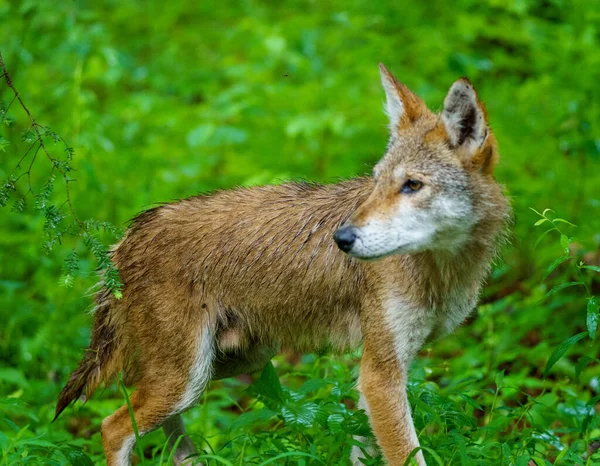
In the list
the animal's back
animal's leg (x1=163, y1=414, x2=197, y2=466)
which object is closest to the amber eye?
the animal's back

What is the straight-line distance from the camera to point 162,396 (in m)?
5.38

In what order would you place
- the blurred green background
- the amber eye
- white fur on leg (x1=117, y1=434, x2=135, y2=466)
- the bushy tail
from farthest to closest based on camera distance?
the blurred green background < the bushy tail < white fur on leg (x1=117, y1=434, x2=135, y2=466) < the amber eye

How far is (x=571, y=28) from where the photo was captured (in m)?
8.70

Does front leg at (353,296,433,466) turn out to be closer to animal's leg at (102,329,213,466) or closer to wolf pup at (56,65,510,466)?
wolf pup at (56,65,510,466)

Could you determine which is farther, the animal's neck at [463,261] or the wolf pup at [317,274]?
the animal's neck at [463,261]

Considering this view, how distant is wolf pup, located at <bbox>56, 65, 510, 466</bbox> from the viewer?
4699 millimetres

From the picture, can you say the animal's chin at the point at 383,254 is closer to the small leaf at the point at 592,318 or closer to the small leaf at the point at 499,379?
the small leaf at the point at 592,318

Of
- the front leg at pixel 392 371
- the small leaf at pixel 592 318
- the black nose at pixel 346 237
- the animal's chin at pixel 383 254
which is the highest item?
the black nose at pixel 346 237

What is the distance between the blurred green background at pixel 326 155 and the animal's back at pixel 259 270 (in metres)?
0.55

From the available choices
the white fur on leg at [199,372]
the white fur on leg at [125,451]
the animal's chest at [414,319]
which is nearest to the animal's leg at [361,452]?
the animal's chest at [414,319]

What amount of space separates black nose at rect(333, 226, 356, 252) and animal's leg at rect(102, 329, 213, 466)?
53.6 inches

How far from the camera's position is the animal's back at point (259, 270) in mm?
5383

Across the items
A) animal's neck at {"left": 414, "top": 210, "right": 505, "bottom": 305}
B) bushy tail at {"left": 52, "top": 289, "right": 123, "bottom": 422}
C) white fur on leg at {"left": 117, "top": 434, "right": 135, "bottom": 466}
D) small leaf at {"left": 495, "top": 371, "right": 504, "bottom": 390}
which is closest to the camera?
animal's neck at {"left": 414, "top": 210, "right": 505, "bottom": 305}

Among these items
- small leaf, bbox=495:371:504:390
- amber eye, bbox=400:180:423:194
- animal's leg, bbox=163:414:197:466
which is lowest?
animal's leg, bbox=163:414:197:466
